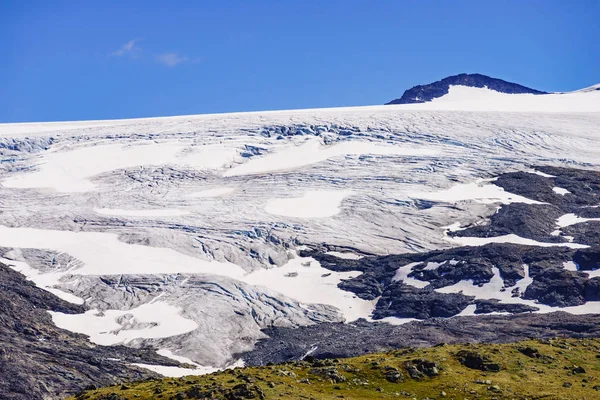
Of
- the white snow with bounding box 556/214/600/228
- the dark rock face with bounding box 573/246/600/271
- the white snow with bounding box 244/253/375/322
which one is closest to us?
the white snow with bounding box 244/253/375/322

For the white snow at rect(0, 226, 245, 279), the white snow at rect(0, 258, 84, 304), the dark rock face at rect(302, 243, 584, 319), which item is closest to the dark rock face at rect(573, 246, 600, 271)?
the dark rock face at rect(302, 243, 584, 319)

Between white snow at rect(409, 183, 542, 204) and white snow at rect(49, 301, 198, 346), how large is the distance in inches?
2145

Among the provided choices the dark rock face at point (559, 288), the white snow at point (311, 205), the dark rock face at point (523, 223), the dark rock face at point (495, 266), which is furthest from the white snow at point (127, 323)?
the dark rock face at point (523, 223)

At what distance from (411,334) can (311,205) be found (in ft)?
156

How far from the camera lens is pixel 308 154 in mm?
159000

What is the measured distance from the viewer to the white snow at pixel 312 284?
333 feet

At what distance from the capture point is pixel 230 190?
140625 millimetres

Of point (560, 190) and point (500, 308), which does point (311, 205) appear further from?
point (560, 190)

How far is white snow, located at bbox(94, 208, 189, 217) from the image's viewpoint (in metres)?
126

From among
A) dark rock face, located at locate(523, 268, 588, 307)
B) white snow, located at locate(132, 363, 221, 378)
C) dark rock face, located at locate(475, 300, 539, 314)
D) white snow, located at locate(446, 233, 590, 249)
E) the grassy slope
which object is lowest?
white snow, located at locate(132, 363, 221, 378)

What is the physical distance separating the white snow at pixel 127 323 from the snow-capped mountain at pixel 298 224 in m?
0.26

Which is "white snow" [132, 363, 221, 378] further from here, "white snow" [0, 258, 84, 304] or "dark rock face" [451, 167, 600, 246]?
"dark rock face" [451, 167, 600, 246]

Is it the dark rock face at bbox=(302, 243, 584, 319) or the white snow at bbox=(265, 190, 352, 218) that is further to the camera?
the white snow at bbox=(265, 190, 352, 218)

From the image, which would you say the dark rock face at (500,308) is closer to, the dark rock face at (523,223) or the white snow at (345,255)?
the dark rock face at (523,223)
